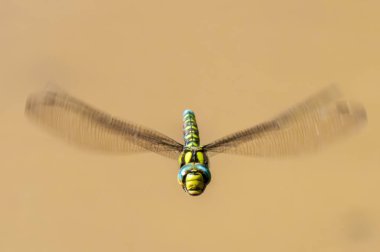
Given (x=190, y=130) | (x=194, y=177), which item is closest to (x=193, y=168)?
(x=194, y=177)

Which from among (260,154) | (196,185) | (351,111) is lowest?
(196,185)

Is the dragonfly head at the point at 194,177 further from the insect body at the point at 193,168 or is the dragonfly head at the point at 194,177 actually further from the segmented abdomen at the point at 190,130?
the segmented abdomen at the point at 190,130

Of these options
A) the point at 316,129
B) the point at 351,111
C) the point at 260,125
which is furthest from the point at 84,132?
the point at 351,111

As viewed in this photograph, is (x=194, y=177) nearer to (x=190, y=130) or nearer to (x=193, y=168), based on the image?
(x=193, y=168)

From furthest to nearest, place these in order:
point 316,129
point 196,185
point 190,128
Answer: point 190,128 → point 316,129 → point 196,185

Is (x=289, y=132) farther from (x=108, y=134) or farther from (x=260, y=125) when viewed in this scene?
(x=108, y=134)

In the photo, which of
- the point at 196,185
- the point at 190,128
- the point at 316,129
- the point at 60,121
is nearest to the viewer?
the point at 196,185
